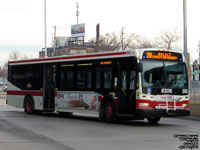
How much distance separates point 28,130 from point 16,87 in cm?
1034

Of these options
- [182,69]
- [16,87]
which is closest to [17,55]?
[16,87]

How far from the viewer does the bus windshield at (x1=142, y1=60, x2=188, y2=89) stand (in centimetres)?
1736

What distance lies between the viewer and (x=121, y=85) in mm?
18078

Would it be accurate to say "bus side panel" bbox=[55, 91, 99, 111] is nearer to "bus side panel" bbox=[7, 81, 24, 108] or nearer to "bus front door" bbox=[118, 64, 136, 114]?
"bus front door" bbox=[118, 64, 136, 114]

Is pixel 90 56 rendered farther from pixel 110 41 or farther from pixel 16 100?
pixel 110 41

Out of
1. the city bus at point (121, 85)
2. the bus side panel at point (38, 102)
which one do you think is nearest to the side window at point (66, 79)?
the city bus at point (121, 85)

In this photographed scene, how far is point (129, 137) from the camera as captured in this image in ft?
44.5

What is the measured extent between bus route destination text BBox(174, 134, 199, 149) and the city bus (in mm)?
3312

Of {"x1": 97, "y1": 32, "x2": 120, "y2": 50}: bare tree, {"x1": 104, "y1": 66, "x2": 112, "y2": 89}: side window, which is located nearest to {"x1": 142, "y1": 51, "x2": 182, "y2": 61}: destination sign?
{"x1": 104, "y1": 66, "x2": 112, "y2": 89}: side window

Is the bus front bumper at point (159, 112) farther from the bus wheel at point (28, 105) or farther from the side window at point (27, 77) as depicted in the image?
the bus wheel at point (28, 105)

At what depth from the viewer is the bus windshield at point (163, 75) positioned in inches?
683

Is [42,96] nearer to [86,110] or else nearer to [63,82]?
[63,82]

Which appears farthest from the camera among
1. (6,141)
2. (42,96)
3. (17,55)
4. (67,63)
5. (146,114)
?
(17,55)

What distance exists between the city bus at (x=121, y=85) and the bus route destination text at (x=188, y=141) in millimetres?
3312
